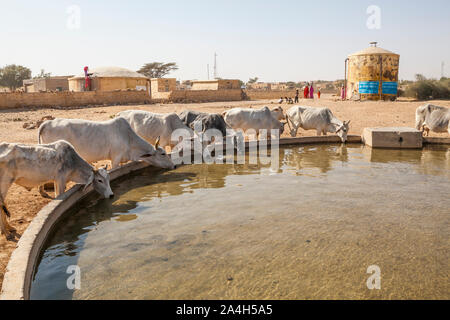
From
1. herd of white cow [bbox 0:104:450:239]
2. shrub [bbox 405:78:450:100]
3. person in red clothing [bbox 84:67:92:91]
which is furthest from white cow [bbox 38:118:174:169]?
shrub [bbox 405:78:450:100]

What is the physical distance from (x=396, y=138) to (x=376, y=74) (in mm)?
17580

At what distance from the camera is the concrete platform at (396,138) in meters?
10.7

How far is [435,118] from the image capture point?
1183cm

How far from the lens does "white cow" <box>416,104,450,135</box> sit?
11672 mm

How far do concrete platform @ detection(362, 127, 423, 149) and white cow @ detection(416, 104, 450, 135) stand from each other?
1496 mm

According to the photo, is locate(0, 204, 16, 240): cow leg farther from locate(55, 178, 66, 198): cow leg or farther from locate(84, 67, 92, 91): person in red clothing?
locate(84, 67, 92, 91): person in red clothing

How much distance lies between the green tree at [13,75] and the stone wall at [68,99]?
30.5 m

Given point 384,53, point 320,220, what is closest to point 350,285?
point 320,220

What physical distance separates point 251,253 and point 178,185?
3.08m

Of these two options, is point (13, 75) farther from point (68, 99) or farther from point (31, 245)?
point (31, 245)

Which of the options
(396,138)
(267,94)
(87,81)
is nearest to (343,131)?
(396,138)

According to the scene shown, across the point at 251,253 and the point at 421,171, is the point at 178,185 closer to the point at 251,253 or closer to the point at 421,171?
the point at 251,253

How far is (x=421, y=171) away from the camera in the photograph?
801cm

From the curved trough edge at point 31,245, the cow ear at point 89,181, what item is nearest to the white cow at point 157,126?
the curved trough edge at point 31,245
